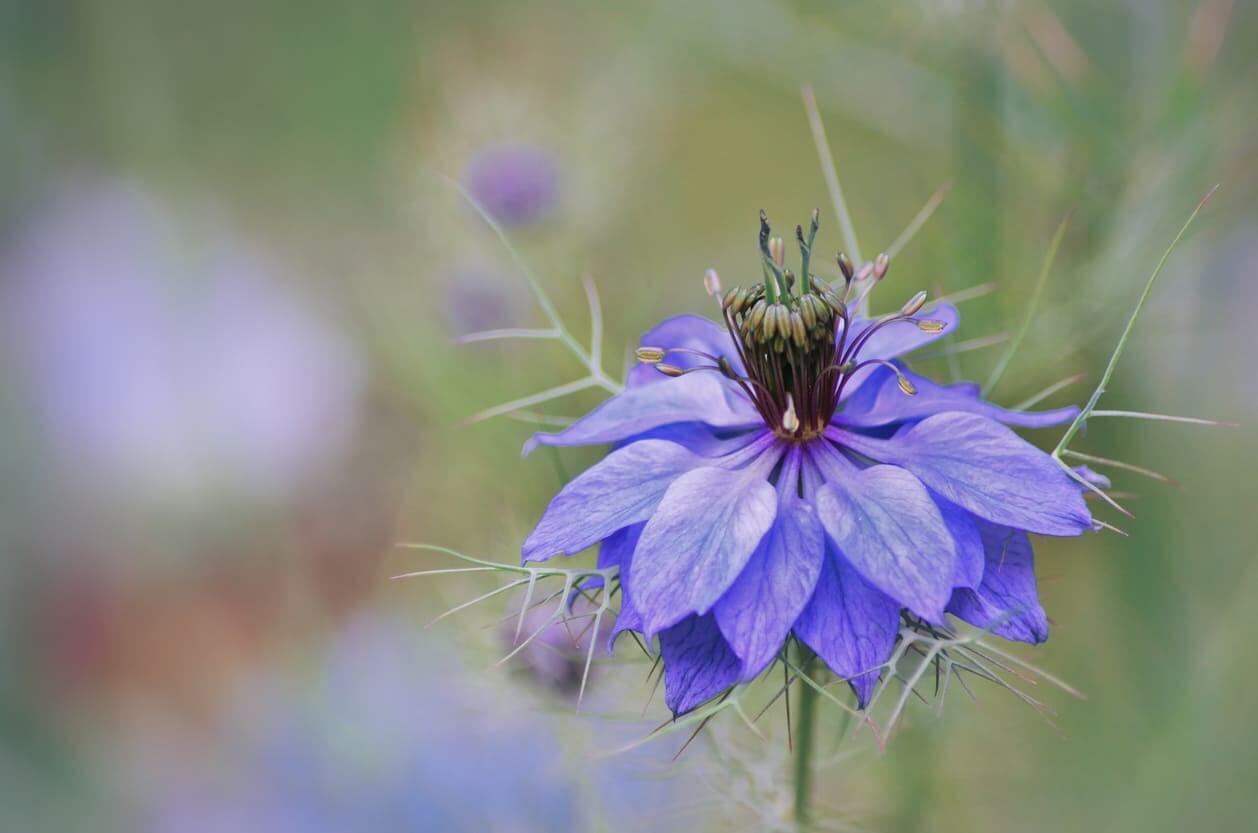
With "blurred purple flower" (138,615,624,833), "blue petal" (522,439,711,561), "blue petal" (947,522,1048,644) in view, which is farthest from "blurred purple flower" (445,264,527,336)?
"blue petal" (947,522,1048,644)

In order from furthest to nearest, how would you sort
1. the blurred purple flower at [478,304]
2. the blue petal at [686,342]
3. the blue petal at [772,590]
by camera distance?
1. the blurred purple flower at [478,304]
2. the blue petal at [686,342]
3. the blue petal at [772,590]

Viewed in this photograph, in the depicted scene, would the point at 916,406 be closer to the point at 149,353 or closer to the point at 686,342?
the point at 686,342

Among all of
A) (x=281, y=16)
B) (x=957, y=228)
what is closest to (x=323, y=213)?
(x=281, y=16)

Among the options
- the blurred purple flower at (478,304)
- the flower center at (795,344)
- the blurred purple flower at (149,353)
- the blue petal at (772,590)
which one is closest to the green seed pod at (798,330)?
the flower center at (795,344)

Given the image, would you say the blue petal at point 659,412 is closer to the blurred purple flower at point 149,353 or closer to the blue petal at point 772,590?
the blue petal at point 772,590

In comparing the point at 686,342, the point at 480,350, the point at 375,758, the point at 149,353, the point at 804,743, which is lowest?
the point at 375,758

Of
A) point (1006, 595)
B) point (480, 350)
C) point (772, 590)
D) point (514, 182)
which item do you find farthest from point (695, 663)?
point (514, 182)

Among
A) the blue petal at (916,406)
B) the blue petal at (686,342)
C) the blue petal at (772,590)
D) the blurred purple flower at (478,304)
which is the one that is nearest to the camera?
the blue petal at (772,590)
